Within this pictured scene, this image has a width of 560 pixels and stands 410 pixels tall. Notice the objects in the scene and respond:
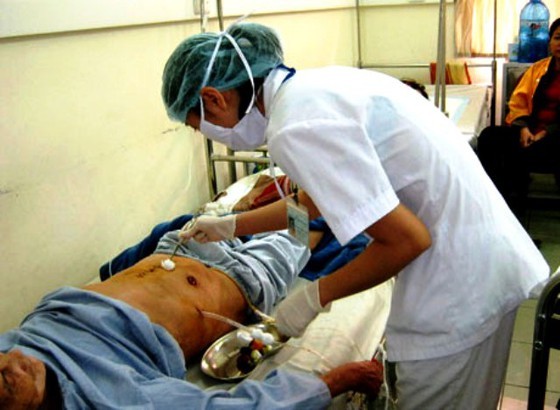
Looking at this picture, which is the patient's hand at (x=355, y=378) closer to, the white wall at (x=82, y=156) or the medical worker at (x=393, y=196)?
the medical worker at (x=393, y=196)

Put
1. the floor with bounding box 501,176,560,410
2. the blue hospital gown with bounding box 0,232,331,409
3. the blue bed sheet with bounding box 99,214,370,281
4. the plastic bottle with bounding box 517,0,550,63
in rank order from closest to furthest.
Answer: the blue hospital gown with bounding box 0,232,331,409, the blue bed sheet with bounding box 99,214,370,281, the floor with bounding box 501,176,560,410, the plastic bottle with bounding box 517,0,550,63

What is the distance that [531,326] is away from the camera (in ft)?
8.75

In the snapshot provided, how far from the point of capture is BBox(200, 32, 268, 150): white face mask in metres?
1.24

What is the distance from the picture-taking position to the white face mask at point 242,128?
1240 millimetres

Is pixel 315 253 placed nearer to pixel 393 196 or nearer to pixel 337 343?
pixel 337 343

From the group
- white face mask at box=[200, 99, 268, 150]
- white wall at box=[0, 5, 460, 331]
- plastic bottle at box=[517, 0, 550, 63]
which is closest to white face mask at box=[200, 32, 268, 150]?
white face mask at box=[200, 99, 268, 150]

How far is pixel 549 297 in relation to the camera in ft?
4.32

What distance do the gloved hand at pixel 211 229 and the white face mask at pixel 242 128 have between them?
0.39 metres

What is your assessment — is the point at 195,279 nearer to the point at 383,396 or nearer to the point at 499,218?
the point at 383,396

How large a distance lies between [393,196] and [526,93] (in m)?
3.25

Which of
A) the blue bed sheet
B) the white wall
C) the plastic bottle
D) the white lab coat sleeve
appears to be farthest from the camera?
the plastic bottle

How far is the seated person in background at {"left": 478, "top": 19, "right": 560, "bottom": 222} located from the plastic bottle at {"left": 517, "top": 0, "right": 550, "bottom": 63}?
433 millimetres

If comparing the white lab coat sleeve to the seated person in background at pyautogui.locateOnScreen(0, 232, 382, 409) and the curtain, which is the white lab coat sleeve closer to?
the seated person in background at pyautogui.locateOnScreen(0, 232, 382, 409)

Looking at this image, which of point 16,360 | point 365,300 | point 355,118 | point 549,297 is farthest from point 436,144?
point 16,360
